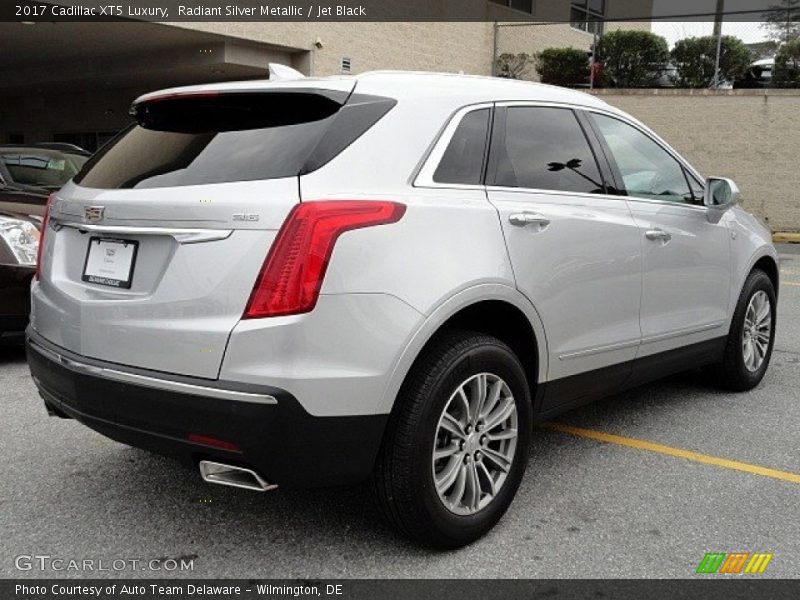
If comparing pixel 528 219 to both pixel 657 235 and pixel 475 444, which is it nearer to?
pixel 475 444

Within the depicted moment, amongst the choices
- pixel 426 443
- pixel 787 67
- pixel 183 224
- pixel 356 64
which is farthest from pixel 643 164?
pixel 787 67

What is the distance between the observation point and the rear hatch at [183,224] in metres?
2.58

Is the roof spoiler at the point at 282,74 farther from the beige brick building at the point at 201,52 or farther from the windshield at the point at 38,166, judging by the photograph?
the beige brick building at the point at 201,52

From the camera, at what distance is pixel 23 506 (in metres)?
3.40

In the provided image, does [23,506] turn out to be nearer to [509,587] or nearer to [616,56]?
[509,587]

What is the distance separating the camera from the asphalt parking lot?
295cm

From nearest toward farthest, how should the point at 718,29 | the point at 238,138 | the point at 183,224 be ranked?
the point at 183,224 → the point at 238,138 → the point at 718,29

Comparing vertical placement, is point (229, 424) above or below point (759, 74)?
below

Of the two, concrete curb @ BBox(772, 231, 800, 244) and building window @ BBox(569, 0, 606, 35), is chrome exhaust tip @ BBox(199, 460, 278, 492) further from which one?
building window @ BBox(569, 0, 606, 35)

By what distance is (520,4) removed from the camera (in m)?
23.6

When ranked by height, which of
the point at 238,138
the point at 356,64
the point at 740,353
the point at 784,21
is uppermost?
the point at 784,21

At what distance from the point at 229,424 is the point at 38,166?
19.9 feet

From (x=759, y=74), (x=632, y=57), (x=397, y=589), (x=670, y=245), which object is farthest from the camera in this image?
(x=632, y=57)

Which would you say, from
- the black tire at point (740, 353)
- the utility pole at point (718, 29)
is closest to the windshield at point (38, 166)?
the black tire at point (740, 353)
